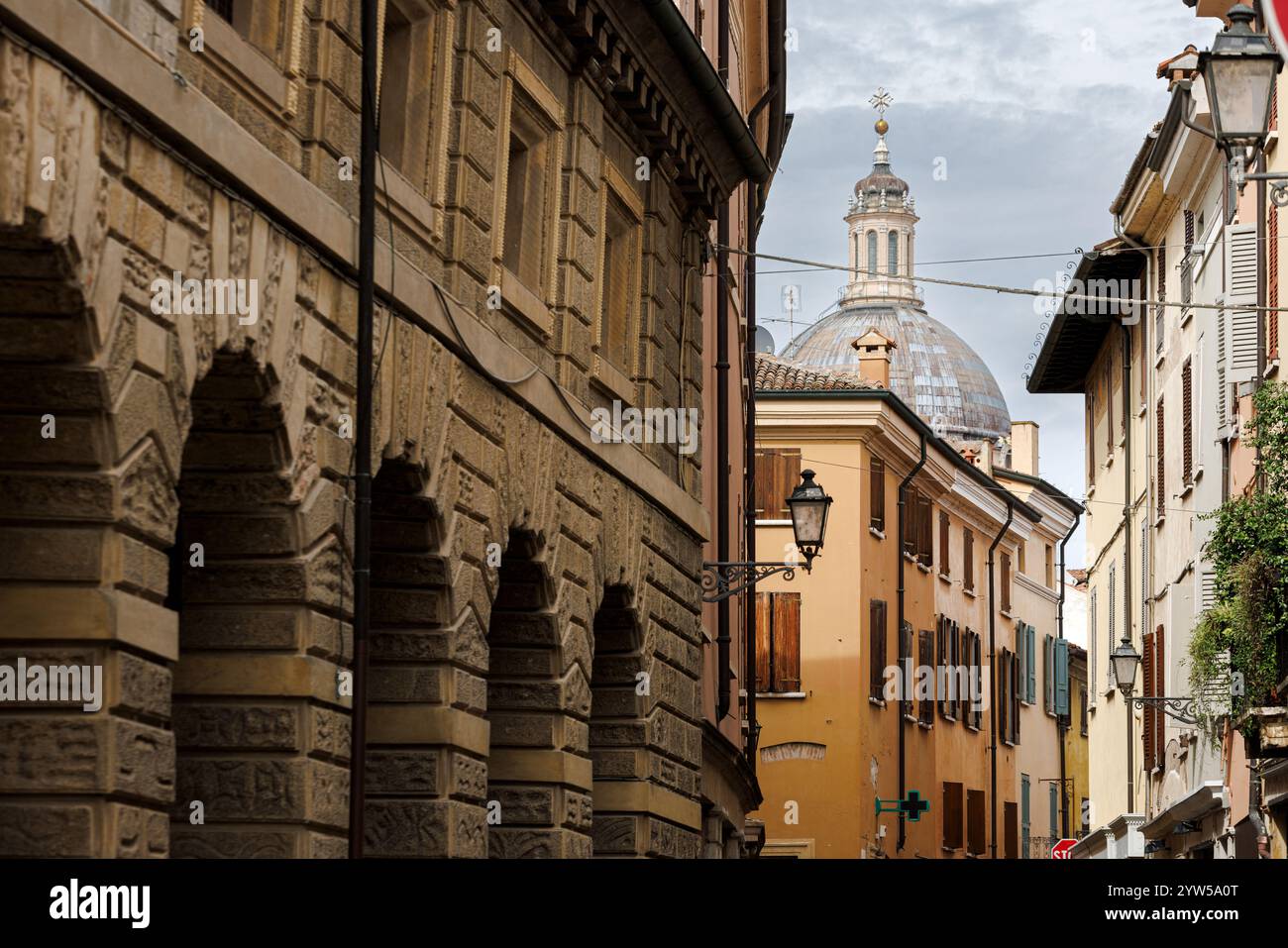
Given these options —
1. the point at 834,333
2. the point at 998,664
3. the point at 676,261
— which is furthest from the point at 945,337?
the point at 676,261

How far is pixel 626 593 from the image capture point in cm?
1988

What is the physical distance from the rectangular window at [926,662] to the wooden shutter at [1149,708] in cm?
1492

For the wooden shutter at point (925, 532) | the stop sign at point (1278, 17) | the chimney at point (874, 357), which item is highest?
the chimney at point (874, 357)

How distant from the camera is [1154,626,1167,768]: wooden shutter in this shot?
35281mm

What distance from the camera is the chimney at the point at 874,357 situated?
5653cm

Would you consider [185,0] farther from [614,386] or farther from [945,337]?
[945,337]

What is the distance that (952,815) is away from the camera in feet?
179

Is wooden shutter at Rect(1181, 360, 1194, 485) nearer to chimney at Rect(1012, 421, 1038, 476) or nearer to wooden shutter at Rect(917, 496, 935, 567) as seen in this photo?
wooden shutter at Rect(917, 496, 935, 567)

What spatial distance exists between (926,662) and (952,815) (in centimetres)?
370

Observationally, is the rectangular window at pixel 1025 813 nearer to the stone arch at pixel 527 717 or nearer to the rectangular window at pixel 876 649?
the rectangular window at pixel 876 649

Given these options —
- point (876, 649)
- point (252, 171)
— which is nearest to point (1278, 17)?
point (252, 171)

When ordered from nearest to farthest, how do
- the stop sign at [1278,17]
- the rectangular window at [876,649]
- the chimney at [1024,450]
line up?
the stop sign at [1278,17], the rectangular window at [876,649], the chimney at [1024,450]

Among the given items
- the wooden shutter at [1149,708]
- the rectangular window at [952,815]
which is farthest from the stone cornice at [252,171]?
the rectangular window at [952,815]

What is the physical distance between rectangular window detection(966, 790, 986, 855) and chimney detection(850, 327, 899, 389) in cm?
961
